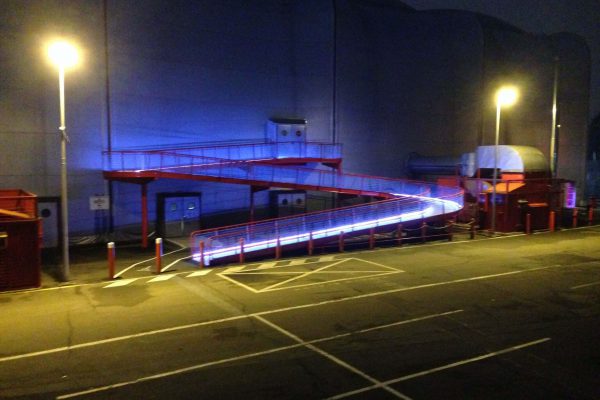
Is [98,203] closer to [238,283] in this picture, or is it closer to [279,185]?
[279,185]

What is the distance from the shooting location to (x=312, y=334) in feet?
34.5

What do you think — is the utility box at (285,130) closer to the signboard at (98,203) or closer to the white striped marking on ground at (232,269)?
the signboard at (98,203)

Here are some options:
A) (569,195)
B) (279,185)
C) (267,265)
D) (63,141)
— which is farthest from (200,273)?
(569,195)

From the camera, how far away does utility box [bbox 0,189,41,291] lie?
1387cm

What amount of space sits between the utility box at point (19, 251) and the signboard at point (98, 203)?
24.8ft

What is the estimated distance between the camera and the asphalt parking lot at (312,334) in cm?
806

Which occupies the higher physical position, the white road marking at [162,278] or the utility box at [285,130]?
the utility box at [285,130]

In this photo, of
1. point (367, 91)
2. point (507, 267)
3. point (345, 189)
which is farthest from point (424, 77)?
point (507, 267)

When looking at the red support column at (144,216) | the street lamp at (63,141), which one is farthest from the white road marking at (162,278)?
the red support column at (144,216)

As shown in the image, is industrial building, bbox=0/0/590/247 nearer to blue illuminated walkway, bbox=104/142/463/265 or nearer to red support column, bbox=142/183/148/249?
red support column, bbox=142/183/148/249

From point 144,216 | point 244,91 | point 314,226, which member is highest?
point 244,91

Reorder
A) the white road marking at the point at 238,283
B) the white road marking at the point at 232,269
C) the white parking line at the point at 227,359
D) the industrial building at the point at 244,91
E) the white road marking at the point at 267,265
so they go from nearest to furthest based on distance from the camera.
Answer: the white parking line at the point at 227,359
the white road marking at the point at 238,283
the white road marking at the point at 232,269
the white road marking at the point at 267,265
the industrial building at the point at 244,91

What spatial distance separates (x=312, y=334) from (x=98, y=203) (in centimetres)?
1488

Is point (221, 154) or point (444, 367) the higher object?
point (221, 154)
